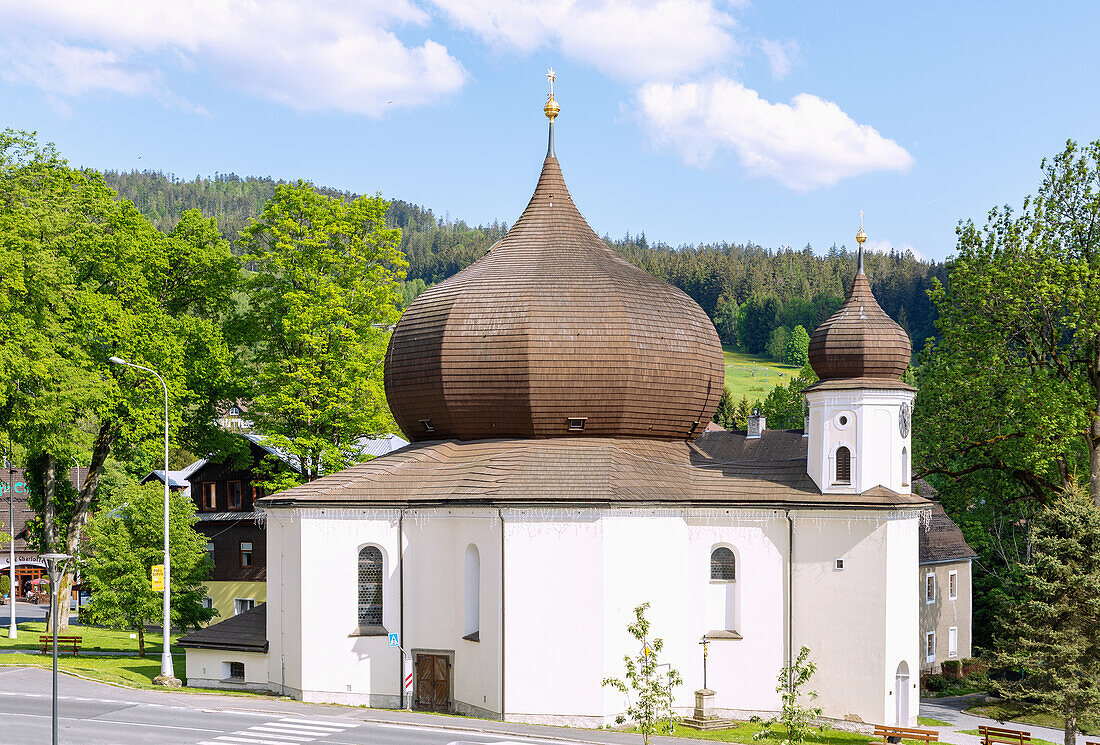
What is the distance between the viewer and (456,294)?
1451 inches

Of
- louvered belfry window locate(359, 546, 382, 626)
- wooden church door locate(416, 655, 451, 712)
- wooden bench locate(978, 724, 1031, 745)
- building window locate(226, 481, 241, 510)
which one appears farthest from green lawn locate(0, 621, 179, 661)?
wooden bench locate(978, 724, 1031, 745)

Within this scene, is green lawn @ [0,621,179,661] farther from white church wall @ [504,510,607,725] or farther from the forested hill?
the forested hill

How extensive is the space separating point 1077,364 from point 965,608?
16031 mm

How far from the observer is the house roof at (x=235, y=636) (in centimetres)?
3491

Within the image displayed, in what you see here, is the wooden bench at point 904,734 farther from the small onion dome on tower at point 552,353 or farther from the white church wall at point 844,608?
the small onion dome on tower at point 552,353

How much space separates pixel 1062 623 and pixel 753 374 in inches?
4398

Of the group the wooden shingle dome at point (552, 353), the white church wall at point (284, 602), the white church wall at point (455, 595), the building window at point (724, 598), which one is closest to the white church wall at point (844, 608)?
the building window at point (724, 598)

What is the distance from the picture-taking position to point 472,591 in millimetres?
32469

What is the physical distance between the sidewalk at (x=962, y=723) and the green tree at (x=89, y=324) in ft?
90.6

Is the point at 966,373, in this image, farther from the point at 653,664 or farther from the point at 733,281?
the point at 733,281

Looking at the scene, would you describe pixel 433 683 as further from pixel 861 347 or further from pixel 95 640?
pixel 95 640

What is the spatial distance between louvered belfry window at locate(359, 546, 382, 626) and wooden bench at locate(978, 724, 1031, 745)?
16714 millimetres

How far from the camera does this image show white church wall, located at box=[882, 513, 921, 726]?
A: 31688 mm

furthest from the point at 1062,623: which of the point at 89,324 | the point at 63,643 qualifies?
the point at 89,324
